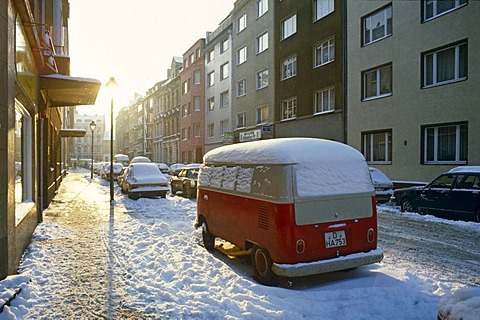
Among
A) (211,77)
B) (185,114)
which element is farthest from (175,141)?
(211,77)

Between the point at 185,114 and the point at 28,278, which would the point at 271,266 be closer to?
the point at 28,278

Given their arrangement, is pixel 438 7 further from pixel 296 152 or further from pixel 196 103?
pixel 196 103

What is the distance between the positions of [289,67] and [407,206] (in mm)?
15379

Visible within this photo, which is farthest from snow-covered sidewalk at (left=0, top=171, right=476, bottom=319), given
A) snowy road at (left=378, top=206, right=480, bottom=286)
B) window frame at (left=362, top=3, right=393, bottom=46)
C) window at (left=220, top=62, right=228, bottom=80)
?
window at (left=220, top=62, right=228, bottom=80)

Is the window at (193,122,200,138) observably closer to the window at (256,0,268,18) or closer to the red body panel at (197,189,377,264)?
the window at (256,0,268,18)

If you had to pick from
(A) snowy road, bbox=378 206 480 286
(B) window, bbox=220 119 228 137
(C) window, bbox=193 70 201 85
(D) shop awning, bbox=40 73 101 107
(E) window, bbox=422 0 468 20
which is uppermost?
(C) window, bbox=193 70 201 85

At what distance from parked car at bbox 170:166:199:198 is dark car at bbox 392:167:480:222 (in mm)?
9221

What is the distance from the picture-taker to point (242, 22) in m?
34.8

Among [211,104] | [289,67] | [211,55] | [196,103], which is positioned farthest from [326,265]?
[196,103]

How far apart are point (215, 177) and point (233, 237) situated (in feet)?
4.31

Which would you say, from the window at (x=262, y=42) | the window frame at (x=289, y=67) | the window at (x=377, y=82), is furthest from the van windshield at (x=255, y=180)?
the window at (x=262, y=42)

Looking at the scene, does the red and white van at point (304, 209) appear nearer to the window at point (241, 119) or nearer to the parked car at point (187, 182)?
the parked car at point (187, 182)

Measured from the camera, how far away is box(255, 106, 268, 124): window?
30195mm

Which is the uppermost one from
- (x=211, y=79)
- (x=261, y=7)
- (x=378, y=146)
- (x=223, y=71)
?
(x=261, y=7)
